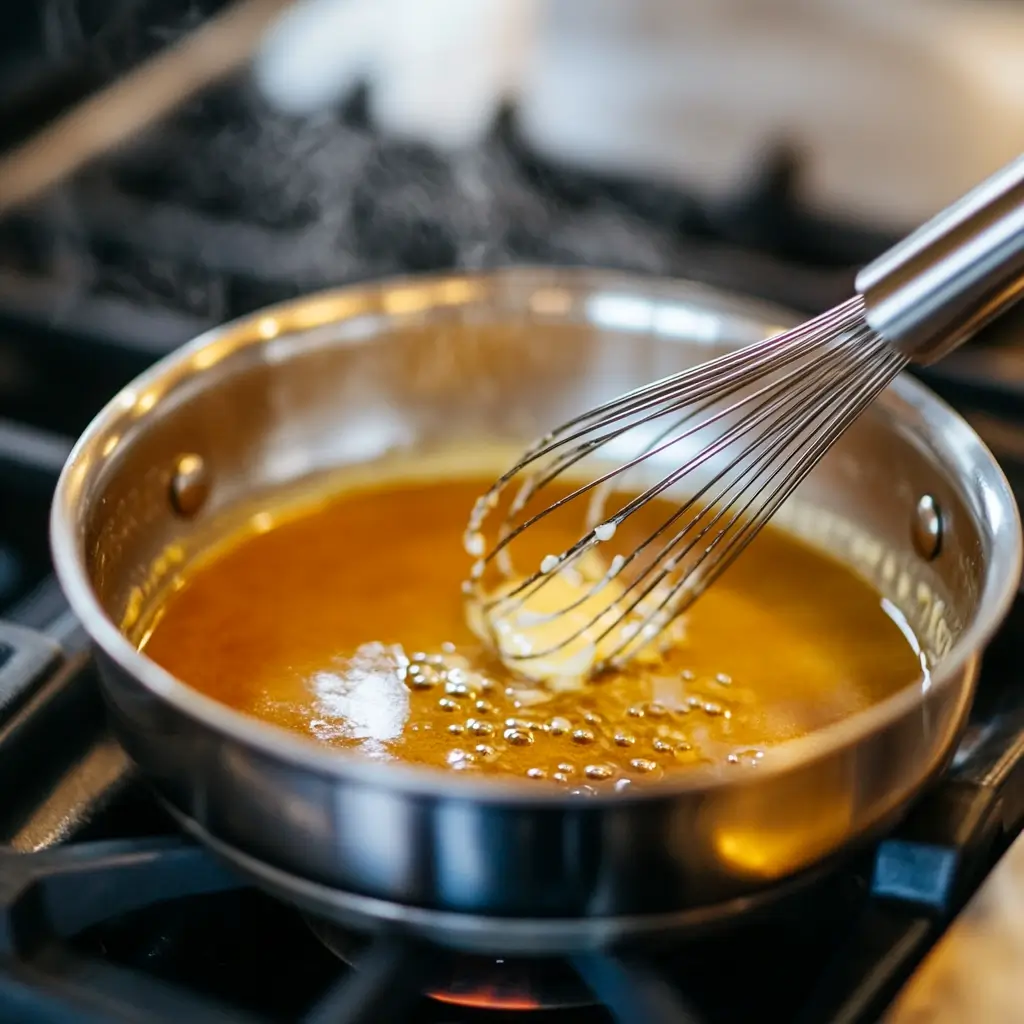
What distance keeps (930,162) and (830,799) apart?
2.01ft

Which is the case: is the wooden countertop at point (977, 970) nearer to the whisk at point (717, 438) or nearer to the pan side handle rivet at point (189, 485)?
the whisk at point (717, 438)

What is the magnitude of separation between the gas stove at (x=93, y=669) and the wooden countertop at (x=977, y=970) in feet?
0.05

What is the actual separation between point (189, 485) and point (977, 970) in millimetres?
413

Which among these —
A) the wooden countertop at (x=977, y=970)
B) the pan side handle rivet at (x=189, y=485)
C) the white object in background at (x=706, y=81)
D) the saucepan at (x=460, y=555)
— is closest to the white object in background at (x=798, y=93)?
the white object in background at (x=706, y=81)

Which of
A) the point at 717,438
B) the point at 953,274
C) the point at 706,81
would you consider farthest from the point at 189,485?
the point at 706,81

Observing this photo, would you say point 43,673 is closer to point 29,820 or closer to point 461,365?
point 29,820

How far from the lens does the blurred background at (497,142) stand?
2.73ft

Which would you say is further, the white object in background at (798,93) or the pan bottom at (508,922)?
the white object in background at (798,93)

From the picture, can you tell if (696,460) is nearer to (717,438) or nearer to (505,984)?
(717,438)

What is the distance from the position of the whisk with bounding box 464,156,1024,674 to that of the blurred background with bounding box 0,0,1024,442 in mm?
163

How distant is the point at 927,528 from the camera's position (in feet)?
2.06

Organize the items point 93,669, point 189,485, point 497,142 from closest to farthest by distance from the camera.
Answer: point 93,669
point 189,485
point 497,142

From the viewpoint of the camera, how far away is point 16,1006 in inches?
17.3

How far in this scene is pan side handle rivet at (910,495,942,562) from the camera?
24.4 inches
